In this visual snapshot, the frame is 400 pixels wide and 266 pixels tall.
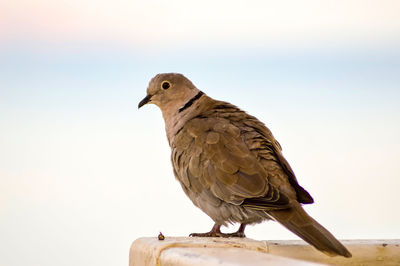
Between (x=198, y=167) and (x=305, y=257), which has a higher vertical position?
(x=198, y=167)

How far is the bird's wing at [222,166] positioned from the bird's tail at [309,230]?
61 millimetres

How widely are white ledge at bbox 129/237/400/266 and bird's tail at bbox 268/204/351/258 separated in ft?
0.24

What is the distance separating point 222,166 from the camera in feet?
14.3

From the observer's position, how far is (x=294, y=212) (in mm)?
3953

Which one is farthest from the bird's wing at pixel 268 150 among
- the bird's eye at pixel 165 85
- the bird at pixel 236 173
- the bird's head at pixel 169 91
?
the bird's eye at pixel 165 85

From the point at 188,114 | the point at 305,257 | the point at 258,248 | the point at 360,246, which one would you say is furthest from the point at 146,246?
the point at 188,114

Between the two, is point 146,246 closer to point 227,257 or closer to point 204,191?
point 227,257

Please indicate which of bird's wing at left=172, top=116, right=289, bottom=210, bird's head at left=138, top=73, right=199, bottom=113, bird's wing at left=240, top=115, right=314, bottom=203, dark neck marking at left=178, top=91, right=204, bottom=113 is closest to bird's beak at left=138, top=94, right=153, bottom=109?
bird's head at left=138, top=73, right=199, bottom=113

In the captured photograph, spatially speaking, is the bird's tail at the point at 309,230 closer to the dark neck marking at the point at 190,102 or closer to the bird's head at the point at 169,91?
the dark neck marking at the point at 190,102

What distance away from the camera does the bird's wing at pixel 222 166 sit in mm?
4145

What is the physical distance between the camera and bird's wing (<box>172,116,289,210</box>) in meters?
4.14

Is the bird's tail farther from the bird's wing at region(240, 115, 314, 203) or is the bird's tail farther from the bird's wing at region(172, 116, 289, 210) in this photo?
the bird's wing at region(240, 115, 314, 203)

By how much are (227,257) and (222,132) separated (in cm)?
191

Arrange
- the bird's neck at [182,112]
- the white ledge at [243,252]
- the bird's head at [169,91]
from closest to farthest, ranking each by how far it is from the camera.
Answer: the white ledge at [243,252] → the bird's neck at [182,112] → the bird's head at [169,91]
